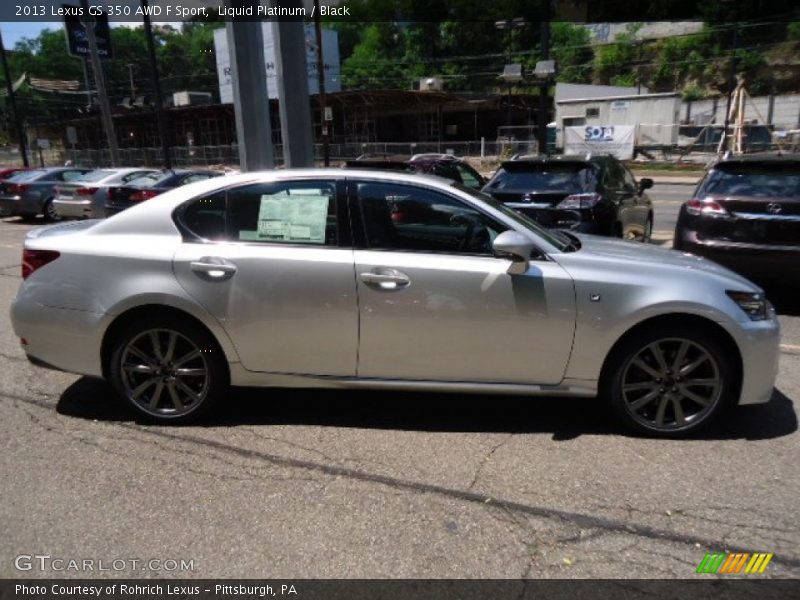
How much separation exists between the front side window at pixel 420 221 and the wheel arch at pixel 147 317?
1.16 meters

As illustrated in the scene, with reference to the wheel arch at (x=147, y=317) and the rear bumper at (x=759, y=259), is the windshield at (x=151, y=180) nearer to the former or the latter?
the wheel arch at (x=147, y=317)

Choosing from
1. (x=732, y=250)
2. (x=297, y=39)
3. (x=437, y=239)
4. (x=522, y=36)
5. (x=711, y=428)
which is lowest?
(x=711, y=428)

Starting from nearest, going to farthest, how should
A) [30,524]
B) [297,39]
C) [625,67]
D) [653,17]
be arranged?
[30,524] → [297,39] → [625,67] → [653,17]

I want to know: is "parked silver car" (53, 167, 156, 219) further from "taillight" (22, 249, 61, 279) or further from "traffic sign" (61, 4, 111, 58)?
"taillight" (22, 249, 61, 279)

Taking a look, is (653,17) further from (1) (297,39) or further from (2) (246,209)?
(2) (246,209)

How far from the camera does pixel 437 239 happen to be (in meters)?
3.89

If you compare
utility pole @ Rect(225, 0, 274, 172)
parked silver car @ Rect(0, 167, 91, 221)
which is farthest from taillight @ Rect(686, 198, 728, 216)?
parked silver car @ Rect(0, 167, 91, 221)

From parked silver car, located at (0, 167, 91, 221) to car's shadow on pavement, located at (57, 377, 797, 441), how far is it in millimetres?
14619

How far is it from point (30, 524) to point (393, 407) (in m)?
2.22

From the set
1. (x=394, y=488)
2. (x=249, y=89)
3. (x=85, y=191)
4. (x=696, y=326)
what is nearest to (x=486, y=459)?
(x=394, y=488)

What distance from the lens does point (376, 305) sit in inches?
148

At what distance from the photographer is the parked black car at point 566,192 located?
287 inches

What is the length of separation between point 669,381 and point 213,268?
2.84 m

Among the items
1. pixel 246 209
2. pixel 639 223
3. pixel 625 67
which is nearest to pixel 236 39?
pixel 639 223
